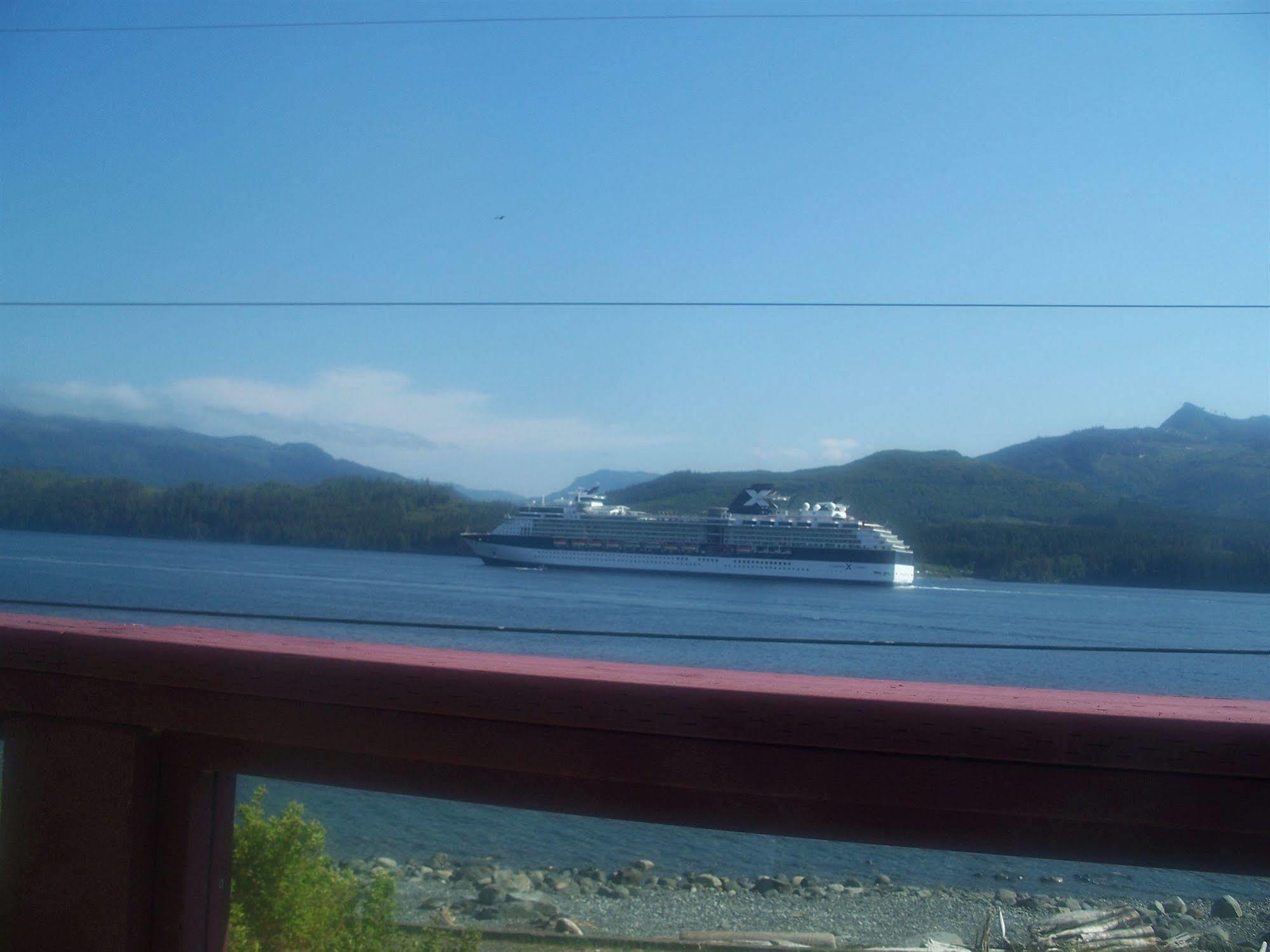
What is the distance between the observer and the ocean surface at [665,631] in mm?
1359

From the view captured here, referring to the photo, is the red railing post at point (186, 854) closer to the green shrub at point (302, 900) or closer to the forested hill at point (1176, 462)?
the green shrub at point (302, 900)

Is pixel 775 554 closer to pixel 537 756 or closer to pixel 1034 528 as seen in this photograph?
pixel 1034 528

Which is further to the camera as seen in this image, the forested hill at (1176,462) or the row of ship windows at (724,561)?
the row of ship windows at (724,561)

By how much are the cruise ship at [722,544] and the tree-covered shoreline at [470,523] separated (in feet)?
83.9

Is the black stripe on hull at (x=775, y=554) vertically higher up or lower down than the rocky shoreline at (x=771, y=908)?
lower down

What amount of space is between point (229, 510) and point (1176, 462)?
23.6 feet

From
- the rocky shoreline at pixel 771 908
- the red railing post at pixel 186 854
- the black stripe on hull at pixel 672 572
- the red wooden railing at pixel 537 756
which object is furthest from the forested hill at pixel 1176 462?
the black stripe on hull at pixel 672 572

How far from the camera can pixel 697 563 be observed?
3759cm

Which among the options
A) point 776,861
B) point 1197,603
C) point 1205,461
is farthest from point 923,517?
point 776,861

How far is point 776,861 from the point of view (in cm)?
140

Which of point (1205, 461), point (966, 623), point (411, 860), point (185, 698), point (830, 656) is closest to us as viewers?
point (185, 698)

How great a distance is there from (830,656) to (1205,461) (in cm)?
320

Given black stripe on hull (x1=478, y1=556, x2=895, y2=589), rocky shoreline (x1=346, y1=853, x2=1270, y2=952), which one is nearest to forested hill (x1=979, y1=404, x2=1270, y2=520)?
rocky shoreline (x1=346, y1=853, x2=1270, y2=952)

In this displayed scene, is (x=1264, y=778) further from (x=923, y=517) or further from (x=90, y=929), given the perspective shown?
(x=923, y=517)
